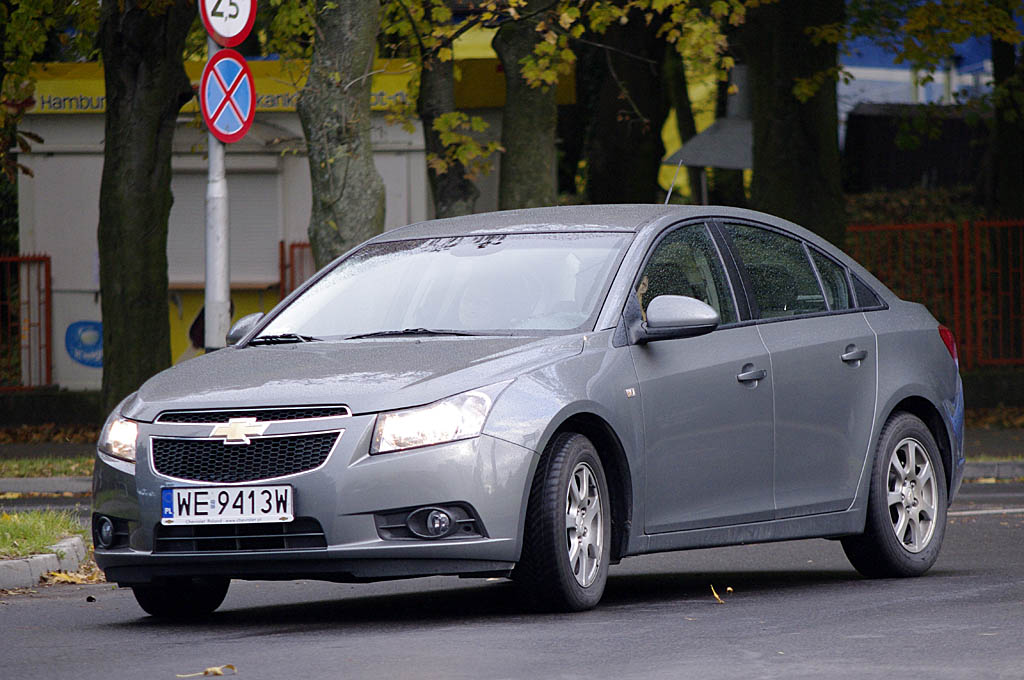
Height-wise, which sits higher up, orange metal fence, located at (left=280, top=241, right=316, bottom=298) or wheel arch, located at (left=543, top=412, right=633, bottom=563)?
orange metal fence, located at (left=280, top=241, right=316, bottom=298)

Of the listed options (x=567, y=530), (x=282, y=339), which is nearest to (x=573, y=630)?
(x=567, y=530)

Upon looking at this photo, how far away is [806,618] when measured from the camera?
729cm

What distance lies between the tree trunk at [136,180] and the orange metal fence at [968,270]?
830 centimetres

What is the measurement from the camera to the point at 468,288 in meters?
8.07

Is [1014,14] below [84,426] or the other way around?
the other way around

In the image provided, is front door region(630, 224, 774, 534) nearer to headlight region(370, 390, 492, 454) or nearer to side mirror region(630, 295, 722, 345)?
side mirror region(630, 295, 722, 345)

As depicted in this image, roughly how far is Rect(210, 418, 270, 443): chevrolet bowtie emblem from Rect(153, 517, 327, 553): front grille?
0.32 m

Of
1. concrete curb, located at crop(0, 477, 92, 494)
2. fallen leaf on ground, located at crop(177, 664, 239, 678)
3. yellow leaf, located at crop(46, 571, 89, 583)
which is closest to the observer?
fallen leaf on ground, located at crop(177, 664, 239, 678)

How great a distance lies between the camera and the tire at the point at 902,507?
8.86m

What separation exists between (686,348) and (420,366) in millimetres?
1313

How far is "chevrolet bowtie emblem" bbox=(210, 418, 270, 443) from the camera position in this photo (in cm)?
700

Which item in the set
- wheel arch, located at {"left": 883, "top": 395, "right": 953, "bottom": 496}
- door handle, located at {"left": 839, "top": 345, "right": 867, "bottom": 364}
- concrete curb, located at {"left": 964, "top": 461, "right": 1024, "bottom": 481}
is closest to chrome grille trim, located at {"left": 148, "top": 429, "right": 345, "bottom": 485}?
door handle, located at {"left": 839, "top": 345, "right": 867, "bottom": 364}

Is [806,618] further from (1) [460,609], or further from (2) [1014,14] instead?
(2) [1014,14]

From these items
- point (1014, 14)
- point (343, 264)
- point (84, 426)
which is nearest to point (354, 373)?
point (343, 264)
